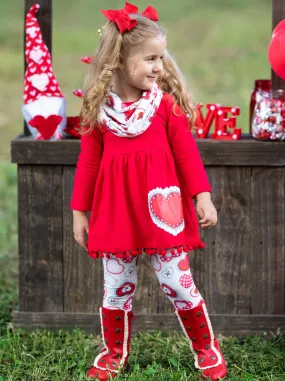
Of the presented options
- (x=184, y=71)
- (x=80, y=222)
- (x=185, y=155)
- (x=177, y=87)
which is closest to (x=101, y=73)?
(x=177, y=87)

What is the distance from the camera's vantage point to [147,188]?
319cm

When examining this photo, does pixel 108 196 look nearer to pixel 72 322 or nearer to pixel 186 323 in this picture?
pixel 186 323

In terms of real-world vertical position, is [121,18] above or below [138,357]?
above

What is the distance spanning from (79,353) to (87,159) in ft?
3.06

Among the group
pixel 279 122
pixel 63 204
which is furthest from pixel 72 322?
pixel 279 122

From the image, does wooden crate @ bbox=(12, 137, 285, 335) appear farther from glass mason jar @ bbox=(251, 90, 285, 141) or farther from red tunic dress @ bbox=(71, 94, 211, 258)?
red tunic dress @ bbox=(71, 94, 211, 258)

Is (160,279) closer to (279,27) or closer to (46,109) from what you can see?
(46,109)

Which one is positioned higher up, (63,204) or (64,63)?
(64,63)

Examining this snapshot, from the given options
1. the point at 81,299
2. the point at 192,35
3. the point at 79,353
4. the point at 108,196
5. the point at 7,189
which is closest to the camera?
the point at 108,196

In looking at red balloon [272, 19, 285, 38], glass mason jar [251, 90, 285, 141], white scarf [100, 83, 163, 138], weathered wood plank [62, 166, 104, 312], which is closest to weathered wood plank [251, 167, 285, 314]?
glass mason jar [251, 90, 285, 141]

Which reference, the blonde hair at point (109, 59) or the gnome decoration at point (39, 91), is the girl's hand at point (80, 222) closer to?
the blonde hair at point (109, 59)

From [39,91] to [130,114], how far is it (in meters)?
0.80

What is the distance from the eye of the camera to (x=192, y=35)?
12133 millimetres

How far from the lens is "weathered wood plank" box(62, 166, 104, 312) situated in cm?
393
